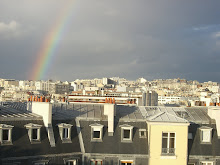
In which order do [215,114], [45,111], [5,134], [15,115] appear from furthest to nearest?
1. [215,114]
2. [45,111]
3. [15,115]
4. [5,134]

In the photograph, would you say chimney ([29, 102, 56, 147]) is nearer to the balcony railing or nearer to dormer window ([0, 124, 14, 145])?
dormer window ([0, 124, 14, 145])

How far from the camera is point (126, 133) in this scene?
79.8 feet

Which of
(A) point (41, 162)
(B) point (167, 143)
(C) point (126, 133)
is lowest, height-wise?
(A) point (41, 162)

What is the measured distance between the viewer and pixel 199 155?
24.2 meters

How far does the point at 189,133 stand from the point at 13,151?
1237 centimetres

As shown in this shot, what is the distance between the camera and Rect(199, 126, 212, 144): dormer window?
992 inches

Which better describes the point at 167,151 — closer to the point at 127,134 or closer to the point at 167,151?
the point at 167,151

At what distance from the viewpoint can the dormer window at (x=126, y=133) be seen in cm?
2403

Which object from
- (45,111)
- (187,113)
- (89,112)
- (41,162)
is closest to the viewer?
(41,162)

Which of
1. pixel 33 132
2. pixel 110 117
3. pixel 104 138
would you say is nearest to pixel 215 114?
pixel 110 117

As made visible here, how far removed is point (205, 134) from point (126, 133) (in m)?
5.83

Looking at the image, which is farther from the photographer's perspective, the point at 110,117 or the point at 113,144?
the point at 110,117

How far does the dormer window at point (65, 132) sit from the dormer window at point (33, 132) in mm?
1455

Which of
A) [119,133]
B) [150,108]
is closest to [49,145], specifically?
[119,133]
